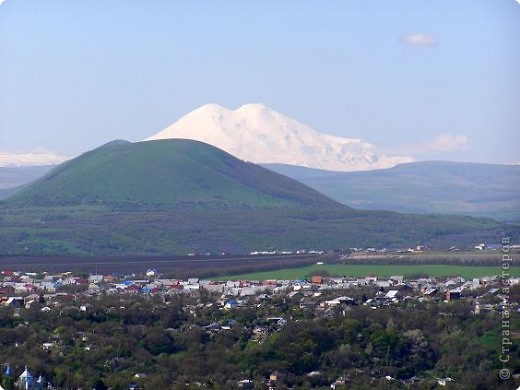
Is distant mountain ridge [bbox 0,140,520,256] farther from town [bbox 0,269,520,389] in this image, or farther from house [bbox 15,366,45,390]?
house [bbox 15,366,45,390]

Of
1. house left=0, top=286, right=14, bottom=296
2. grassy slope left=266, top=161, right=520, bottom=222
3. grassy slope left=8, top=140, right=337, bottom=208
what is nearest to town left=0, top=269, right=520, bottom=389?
house left=0, top=286, right=14, bottom=296

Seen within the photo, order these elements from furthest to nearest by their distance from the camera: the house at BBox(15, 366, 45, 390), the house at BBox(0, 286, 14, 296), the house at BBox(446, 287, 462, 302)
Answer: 1. the house at BBox(0, 286, 14, 296)
2. the house at BBox(446, 287, 462, 302)
3. the house at BBox(15, 366, 45, 390)

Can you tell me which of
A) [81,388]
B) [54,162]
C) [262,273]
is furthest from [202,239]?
[54,162]

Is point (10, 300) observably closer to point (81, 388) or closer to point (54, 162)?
point (81, 388)

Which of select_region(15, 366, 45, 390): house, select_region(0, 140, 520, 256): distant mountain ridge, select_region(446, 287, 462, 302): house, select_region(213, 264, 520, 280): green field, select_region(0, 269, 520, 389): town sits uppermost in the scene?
select_region(0, 140, 520, 256): distant mountain ridge

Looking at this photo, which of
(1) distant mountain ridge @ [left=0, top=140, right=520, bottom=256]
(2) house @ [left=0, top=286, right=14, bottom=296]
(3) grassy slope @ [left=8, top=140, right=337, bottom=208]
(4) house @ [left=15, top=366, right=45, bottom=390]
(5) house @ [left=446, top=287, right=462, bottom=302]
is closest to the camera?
(4) house @ [left=15, top=366, right=45, bottom=390]

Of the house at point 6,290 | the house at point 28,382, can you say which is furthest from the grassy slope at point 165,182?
the house at point 28,382

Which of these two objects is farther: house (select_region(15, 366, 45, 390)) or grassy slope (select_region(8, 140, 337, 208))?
grassy slope (select_region(8, 140, 337, 208))
